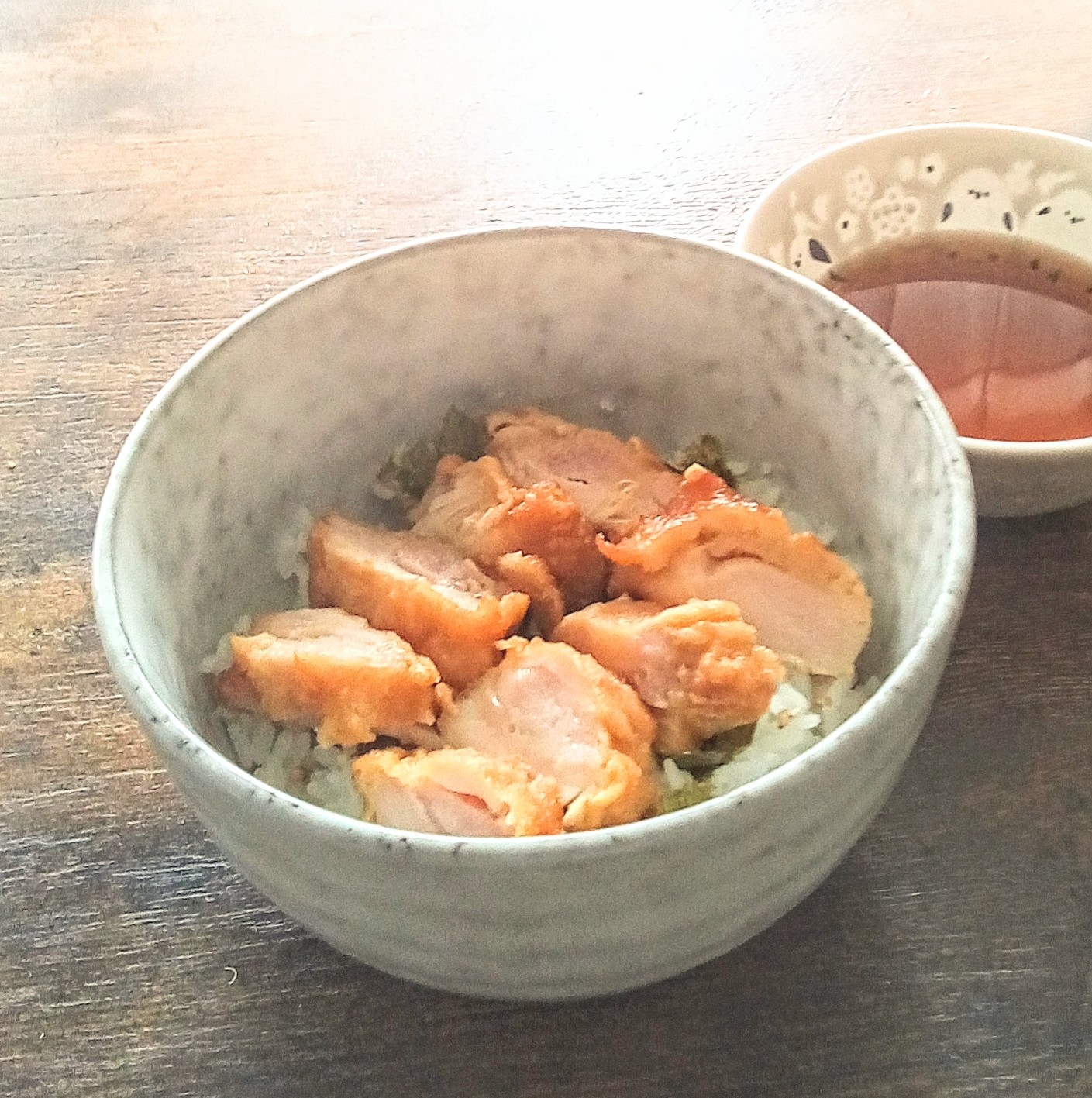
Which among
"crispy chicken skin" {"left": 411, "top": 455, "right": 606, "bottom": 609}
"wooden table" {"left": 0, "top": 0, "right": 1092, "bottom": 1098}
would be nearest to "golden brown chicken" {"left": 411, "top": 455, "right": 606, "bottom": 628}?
"crispy chicken skin" {"left": 411, "top": 455, "right": 606, "bottom": 609}

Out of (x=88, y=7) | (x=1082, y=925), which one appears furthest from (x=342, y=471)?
(x=88, y=7)

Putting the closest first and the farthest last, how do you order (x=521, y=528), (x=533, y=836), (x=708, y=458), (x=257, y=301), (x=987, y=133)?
1. (x=533, y=836)
2. (x=521, y=528)
3. (x=708, y=458)
4. (x=987, y=133)
5. (x=257, y=301)

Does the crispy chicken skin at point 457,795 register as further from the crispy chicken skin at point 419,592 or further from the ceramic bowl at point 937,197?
the ceramic bowl at point 937,197

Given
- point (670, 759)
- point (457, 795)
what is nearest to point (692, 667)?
point (670, 759)

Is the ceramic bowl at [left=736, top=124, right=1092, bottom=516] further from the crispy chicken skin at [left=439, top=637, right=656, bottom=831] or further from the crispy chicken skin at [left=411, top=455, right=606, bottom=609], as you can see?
the crispy chicken skin at [left=439, top=637, right=656, bottom=831]

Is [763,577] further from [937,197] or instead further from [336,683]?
[937,197]
